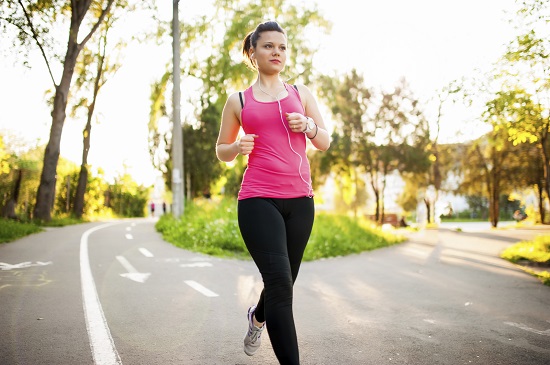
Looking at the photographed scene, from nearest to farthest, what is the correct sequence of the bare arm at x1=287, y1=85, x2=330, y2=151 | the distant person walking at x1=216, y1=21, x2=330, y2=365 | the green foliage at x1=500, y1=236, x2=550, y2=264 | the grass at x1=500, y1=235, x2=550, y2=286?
the distant person walking at x1=216, y1=21, x2=330, y2=365, the bare arm at x1=287, y1=85, x2=330, y2=151, the grass at x1=500, y1=235, x2=550, y2=286, the green foliage at x1=500, y1=236, x2=550, y2=264

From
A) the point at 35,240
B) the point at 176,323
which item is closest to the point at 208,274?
the point at 176,323

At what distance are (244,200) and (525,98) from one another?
926 centimetres

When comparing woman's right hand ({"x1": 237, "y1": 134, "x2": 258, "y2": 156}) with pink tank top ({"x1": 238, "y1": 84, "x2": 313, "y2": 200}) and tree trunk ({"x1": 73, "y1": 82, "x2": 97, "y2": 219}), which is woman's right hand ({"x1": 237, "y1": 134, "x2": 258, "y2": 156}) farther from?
tree trunk ({"x1": 73, "y1": 82, "x2": 97, "y2": 219})

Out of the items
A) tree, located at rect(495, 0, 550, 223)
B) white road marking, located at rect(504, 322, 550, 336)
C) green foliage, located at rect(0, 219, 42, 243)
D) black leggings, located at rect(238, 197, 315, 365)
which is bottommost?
white road marking, located at rect(504, 322, 550, 336)

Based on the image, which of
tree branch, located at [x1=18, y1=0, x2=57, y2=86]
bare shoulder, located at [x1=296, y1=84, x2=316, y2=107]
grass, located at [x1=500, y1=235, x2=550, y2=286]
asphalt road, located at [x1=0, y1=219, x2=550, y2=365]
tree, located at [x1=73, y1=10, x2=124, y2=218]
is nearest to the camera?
bare shoulder, located at [x1=296, y1=84, x2=316, y2=107]

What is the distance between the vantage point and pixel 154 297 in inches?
222

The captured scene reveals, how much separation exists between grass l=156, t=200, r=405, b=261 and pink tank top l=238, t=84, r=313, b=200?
278 inches

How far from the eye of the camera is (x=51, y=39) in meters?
18.4

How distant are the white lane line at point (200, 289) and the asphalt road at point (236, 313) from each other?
0.01 metres

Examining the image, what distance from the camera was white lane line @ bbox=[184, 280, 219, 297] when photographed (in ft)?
19.4

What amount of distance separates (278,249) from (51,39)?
60.3 ft

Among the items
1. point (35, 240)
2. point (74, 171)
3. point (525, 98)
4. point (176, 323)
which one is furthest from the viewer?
point (74, 171)

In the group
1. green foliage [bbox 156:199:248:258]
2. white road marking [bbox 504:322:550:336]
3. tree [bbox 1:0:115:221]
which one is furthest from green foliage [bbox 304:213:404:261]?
tree [bbox 1:0:115:221]

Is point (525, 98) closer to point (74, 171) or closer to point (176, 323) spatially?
point (176, 323)
